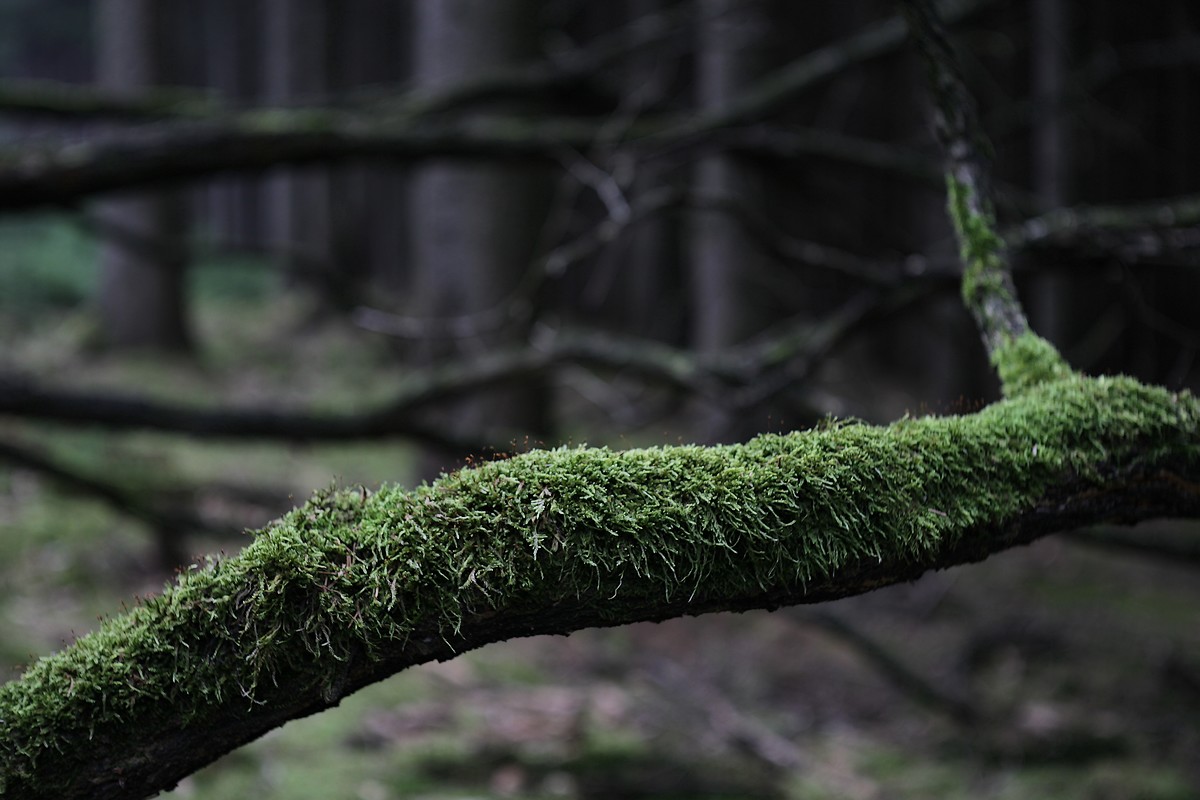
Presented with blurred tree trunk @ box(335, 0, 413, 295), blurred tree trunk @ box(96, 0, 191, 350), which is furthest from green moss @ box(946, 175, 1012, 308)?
blurred tree trunk @ box(335, 0, 413, 295)

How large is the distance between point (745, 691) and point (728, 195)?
3.46 m

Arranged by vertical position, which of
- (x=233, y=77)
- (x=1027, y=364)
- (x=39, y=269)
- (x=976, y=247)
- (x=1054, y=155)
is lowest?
(x=1027, y=364)

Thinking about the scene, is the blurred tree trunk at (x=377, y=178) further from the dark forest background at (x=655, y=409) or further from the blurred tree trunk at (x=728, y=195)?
the blurred tree trunk at (x=728, y=195)

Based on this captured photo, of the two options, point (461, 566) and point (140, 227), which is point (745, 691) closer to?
point (461, 566)

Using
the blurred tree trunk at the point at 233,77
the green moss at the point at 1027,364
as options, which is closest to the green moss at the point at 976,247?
the green moss at the point at 1027,364

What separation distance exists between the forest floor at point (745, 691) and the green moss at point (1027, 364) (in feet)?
5.96

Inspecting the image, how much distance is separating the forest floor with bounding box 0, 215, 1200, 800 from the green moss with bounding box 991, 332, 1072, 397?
71.6 inches

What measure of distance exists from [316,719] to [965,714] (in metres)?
3.17

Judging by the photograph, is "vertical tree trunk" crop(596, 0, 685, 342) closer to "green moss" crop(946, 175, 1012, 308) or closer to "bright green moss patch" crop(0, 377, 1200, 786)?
"green moss" crop(946, 175, 1012, 308)

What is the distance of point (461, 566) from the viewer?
1411 millimetres

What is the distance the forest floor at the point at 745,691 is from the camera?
4375 mm

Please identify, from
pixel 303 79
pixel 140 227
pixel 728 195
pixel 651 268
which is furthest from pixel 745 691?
pixel 303 79

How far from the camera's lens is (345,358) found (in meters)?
14.9

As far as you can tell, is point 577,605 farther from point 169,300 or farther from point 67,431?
point 169,300
